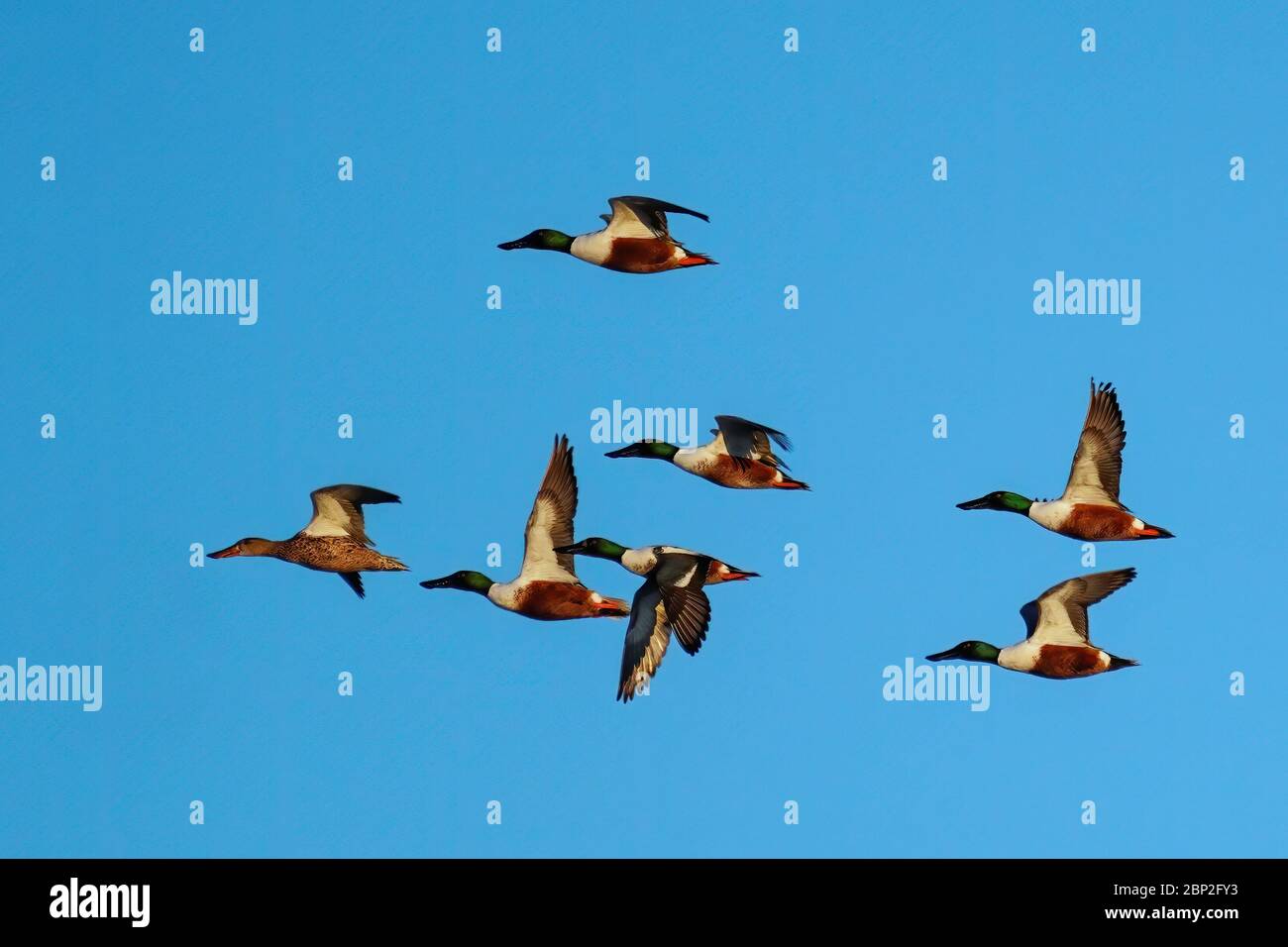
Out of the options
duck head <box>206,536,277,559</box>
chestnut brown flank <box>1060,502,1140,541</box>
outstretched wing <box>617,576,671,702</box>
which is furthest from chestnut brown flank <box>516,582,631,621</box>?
chestnut brown flank <box>1060,502,1140,541</box>

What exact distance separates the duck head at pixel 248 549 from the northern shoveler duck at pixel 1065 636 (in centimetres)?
610

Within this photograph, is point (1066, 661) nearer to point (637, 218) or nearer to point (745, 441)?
point (745, 441)

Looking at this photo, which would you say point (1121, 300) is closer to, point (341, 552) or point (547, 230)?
point (547, 230)

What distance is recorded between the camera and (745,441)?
18.0 meters

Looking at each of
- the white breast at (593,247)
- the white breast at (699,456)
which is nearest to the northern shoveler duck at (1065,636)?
the white breast at (699,456)

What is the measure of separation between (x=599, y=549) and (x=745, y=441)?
57.8 inches

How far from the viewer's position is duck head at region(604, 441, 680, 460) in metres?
18.9

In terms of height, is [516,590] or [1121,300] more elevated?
[1121,300]

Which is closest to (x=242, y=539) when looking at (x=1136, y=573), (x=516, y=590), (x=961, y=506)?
(x=516, y=590)

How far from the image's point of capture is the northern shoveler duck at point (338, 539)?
18031 mm

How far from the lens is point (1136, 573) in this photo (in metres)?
18.0

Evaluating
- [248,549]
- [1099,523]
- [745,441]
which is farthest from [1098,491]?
[248,549]
